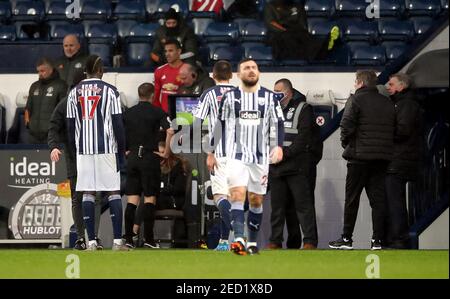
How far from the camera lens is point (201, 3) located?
2011 cm

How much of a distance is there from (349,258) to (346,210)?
1.45 m

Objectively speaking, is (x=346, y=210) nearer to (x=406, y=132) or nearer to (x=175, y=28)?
(x=406, y=132)

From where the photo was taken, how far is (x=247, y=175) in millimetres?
13102

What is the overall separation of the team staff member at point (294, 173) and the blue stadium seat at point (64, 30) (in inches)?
193

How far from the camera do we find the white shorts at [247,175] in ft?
42.8

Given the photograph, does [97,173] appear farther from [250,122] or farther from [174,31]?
[174,31]

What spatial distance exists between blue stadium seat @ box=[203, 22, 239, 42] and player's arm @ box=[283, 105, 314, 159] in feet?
13.3

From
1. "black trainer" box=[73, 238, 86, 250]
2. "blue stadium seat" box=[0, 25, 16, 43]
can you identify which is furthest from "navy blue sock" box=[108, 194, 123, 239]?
"blue stadium seat" box=[0, 25, 16, 43]

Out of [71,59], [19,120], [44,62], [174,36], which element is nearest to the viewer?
[44,62]

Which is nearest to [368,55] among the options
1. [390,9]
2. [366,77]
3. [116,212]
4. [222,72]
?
[390,9]

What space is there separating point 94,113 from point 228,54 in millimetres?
5056

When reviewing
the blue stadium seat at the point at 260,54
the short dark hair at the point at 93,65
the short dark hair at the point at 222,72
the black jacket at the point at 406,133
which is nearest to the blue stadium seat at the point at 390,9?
the blue stadium seat at the point at 260,54

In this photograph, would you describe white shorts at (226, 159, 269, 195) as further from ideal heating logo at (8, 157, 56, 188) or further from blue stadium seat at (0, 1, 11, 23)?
blue stadium seat at (0, 1, 11, 23)

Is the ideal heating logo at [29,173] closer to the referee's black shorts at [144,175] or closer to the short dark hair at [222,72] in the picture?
the referee's black shorts at [144,175]
